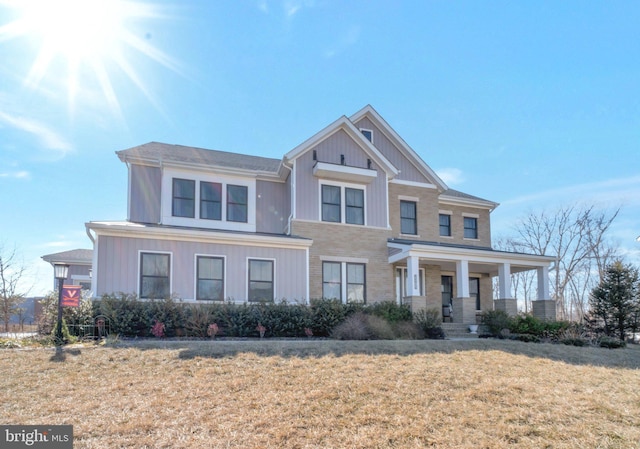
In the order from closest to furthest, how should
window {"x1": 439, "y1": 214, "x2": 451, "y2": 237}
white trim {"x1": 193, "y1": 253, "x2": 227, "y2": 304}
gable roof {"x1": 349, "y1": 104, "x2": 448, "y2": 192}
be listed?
white trim {"x1": 193, "y1": 253, "x2": 227, "y2": 304}, gable roof {"x1": 349, "y1": 104, "x2": 448, "y2": 192}, window {"x1": 439, "y1": 214, "x2": 451, "y2": 237}

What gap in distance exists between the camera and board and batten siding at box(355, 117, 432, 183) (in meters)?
21.3

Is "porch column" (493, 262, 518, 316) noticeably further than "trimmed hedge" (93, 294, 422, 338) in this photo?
Yes

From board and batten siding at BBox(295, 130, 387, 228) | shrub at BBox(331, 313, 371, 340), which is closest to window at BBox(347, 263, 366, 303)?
board and batten siding at BBox(295, 130, 387, 228)

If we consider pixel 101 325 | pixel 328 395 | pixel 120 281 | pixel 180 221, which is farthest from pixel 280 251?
pixel 328 395

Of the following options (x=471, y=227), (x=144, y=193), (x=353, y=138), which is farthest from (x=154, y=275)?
(x=471, y=227)

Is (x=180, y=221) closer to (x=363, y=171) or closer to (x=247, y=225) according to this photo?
Result: (x=247, y=225)

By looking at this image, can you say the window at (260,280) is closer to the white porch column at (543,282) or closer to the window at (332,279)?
the window at (332,279)

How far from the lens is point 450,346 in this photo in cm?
1213

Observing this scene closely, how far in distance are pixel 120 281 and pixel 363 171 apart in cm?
1016

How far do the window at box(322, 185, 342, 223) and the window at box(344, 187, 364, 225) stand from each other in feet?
1.27

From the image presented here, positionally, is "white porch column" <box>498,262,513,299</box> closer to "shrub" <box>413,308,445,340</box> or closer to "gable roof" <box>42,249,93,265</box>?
"shrub" <box>413,308,445,340</box>

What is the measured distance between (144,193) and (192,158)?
2.39 metres

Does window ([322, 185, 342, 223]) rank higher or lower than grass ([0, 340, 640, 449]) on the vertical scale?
higher

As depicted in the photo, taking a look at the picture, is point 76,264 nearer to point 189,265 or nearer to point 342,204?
point 189,265
